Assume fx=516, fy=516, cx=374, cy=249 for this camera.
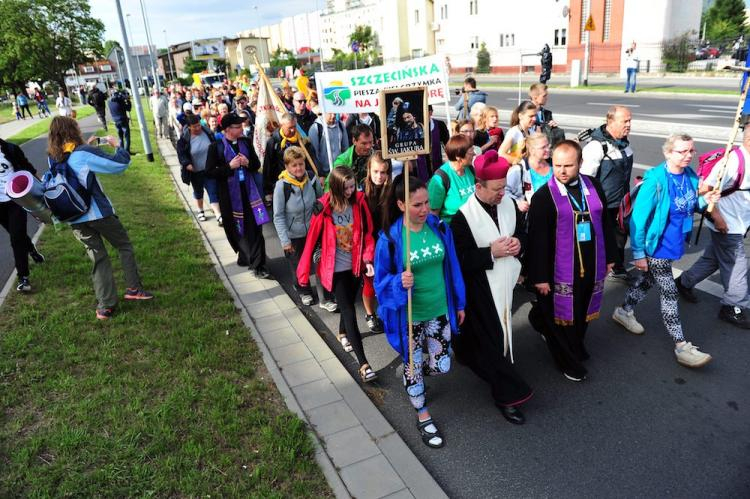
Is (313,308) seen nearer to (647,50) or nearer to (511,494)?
(511,494)

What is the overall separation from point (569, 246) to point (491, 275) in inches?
26.3

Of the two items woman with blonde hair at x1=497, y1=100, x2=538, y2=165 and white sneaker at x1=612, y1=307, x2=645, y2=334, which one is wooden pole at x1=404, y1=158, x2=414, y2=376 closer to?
white sneaker at x1=612, y1=307, x2=645, y2=334

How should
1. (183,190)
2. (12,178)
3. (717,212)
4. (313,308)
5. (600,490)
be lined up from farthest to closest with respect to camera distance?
(183,190)
(313,308)
(12,178)
(717,212)
(600,490)

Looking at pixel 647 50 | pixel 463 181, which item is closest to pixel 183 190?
pixel 463 181

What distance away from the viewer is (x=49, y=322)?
5.34 meters

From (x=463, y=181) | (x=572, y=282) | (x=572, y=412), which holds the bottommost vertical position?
(x=572, y=412)

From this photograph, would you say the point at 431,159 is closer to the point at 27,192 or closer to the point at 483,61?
the point at 27,192

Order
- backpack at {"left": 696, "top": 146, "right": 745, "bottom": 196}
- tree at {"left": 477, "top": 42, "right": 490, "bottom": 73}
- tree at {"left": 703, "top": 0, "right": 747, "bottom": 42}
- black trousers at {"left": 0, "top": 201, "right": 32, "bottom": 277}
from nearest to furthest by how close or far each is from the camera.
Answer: backpack at {"left": 696, "top": 146, "right": 745, "bottom": 196} < black trousers at {"left": 0, "top": 201, "right": 32, "bottom": 277} < tree at {"left": 477, "top": 42, "right": 490, "bottom": 73} < tree at {"left": 703, "top": 0, "right": 747, "bottom": 42}

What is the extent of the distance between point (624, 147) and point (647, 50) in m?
41.4

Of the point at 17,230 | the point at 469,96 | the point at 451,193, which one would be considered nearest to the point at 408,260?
the point at 451,193

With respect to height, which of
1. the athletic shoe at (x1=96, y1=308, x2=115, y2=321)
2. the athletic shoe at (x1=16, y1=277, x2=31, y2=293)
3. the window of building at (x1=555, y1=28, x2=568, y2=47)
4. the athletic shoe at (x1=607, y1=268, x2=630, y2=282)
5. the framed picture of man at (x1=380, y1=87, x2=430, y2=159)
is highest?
the window of building at (x1=555, y1=28, x2=568, y2=47)

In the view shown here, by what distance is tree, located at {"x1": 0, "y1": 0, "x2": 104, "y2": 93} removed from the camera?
186 feet

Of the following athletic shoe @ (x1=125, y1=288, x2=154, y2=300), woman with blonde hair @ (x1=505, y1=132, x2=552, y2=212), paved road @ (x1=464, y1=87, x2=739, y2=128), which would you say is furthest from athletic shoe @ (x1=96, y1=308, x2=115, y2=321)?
paved road @ (x1=464, y1=87, x2=739, y2=128)

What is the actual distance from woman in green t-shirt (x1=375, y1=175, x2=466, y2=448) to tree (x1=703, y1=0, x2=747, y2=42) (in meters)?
64.2
